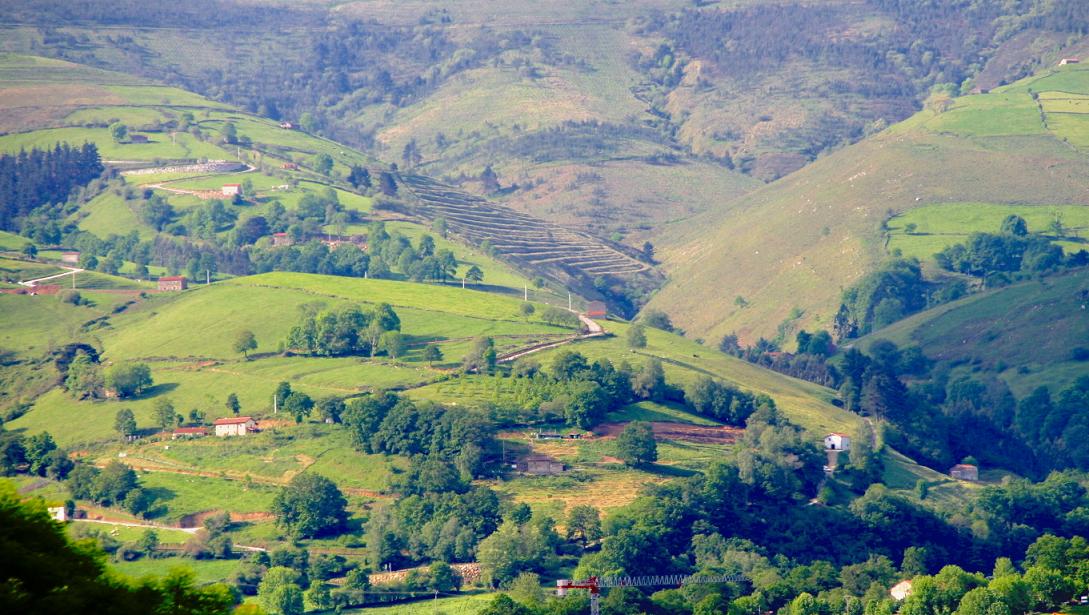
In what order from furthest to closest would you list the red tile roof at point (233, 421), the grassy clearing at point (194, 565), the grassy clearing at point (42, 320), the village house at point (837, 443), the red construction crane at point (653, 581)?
the grassy clearing at point (42, 320) < the village house at point (837, 443) < the red tile roof at point (233, 421) < the grassy clearing at point (194, 565) < the red construction crane at point (653, 581)

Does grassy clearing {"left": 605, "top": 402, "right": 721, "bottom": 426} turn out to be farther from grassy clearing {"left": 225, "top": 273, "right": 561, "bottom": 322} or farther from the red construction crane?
the red construction crane

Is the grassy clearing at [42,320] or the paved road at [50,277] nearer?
the grassy clearing at [42,320]

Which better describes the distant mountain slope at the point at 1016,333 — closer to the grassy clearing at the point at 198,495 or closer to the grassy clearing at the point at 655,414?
the grassy clearing at the point at 655,414

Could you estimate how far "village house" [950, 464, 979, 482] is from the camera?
144 metres

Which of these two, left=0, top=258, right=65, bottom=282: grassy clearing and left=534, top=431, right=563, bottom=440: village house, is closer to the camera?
left=534, top=431, right=563, bottom=440: village house

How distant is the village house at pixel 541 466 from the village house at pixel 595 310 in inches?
2094

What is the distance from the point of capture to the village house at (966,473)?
144125 millimetres

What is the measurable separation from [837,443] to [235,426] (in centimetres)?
4475

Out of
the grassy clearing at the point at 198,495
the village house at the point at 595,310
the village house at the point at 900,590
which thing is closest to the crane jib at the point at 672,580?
the village house at the point at 900,590

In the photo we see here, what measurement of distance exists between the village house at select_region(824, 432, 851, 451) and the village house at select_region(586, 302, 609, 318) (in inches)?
1574

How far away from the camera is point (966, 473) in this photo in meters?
144

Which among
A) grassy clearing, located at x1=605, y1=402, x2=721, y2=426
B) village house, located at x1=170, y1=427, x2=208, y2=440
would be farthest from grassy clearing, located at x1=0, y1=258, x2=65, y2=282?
grassy clearing, located at x1=605, y1=402, x2=721, y2=426

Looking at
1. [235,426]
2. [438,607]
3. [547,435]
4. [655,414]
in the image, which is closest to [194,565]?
[438,607]

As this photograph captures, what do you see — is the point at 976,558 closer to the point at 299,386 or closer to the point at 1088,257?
the point at 299,386
